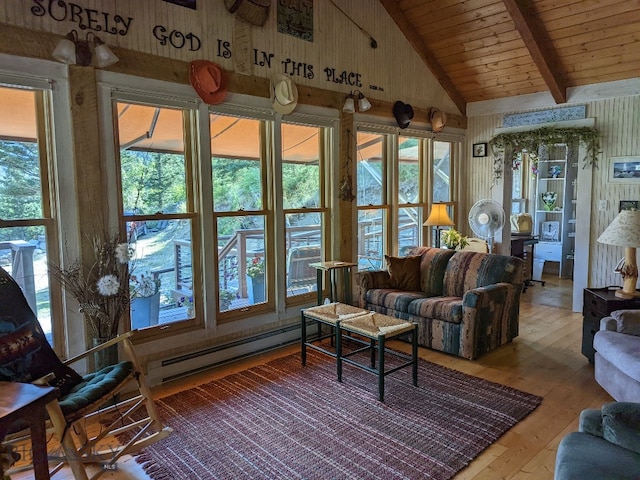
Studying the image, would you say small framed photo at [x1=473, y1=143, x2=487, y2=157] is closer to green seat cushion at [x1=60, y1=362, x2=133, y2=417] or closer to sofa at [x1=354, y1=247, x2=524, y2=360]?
sofa at [x1=354, y1=247, x2=524, y2=360]

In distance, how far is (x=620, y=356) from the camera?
2.79m

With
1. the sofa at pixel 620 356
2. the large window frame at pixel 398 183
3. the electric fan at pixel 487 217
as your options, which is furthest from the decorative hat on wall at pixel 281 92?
the sofa at pixel 620 356

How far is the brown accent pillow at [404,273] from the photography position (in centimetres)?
462

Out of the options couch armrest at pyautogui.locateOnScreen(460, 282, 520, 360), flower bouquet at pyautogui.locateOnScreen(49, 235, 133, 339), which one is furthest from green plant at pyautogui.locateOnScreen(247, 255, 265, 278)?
couch armrest at pyautogui.locateOnScreen(460, 282, 520, 360)

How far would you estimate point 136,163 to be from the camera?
3354 mm

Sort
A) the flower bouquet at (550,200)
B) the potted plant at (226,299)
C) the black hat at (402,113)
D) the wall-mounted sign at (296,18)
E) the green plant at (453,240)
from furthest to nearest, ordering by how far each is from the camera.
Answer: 1. the flower bouquet at (550,200)
2. the green plant at (453,240)
3. the black hat at (402,113)
4. the wall-mounted sign at (296,18)
5. the potted plant at (226,299)

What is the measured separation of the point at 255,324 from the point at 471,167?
3.80 metres

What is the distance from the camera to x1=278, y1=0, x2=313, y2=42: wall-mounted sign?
404 cm

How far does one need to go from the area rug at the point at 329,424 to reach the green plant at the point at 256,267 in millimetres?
871

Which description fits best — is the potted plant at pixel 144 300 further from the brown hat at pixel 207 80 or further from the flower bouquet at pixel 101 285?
the brown hat at pixel 207 80

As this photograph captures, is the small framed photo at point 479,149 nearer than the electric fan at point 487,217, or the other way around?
the electric fan at point 487,217

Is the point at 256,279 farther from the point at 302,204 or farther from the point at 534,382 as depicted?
the point at 534,382

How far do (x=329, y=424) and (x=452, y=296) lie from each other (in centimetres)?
207

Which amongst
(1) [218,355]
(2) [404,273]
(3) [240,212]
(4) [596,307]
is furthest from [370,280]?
(4) [596,307]
